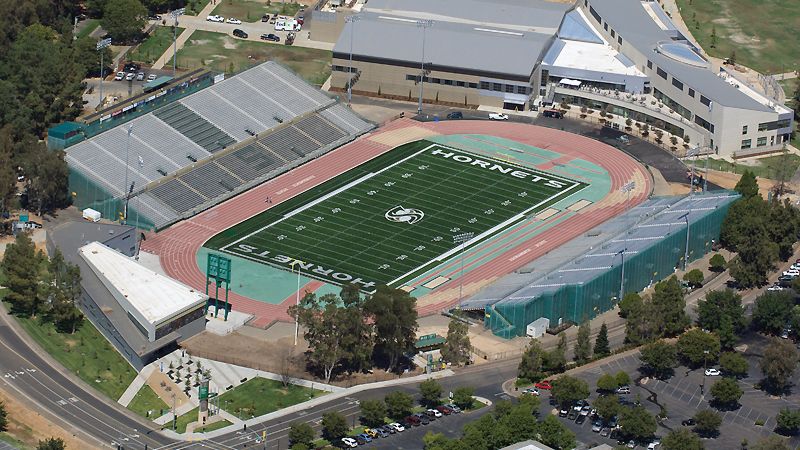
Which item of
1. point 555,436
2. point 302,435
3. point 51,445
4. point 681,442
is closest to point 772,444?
point 681,442

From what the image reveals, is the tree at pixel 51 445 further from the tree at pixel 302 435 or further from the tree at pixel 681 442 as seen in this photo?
the tree at pixel 681 442

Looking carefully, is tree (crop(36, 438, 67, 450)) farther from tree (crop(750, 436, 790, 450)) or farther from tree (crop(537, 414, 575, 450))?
tree (crop(750, 436, 790, 450))

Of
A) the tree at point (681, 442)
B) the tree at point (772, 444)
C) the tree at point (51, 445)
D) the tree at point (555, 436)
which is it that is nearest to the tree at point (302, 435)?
the tree at point (51, 445)

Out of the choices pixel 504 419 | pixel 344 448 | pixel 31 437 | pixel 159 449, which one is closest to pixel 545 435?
pixel 504 419

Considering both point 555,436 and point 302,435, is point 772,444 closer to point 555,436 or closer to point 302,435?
point 555,436

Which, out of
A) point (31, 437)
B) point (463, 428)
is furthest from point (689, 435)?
point (31, 437)

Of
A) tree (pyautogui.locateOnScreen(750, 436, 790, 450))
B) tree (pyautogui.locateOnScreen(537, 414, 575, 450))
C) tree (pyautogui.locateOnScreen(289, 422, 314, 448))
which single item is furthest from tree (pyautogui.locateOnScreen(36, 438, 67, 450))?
tree (pyautogui.locateOnScreen(750, 436, 790, 450))

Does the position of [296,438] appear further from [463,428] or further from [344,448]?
[463,428]
